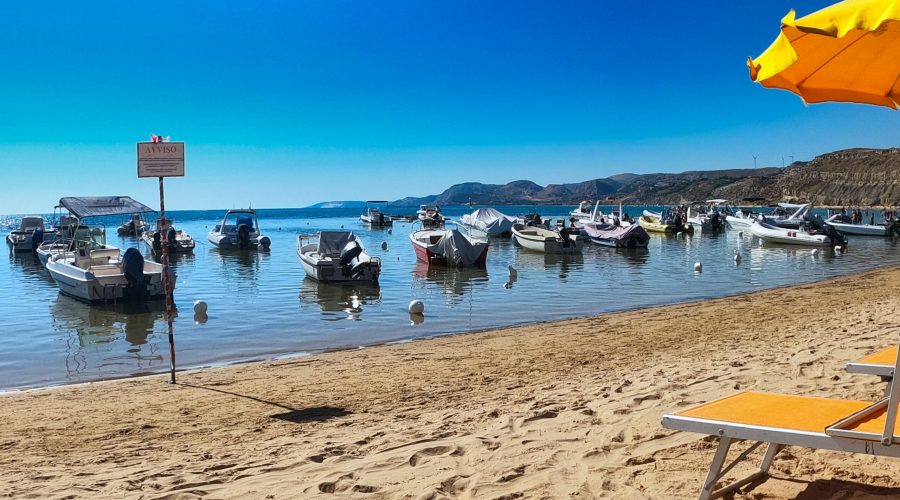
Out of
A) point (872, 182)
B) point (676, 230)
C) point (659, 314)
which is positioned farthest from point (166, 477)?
point (872, 182)

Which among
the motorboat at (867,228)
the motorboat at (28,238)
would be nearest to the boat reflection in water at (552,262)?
the motorboat at (867,228)

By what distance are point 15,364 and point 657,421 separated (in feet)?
37.3

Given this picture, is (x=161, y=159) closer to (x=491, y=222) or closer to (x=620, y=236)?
(x=620, y=236)

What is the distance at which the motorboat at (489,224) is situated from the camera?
52.2m

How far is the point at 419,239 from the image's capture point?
33469 millimetres

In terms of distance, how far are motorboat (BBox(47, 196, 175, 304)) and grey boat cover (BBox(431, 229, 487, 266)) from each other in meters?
12.5

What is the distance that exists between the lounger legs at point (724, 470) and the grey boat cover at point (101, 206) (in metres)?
19.4

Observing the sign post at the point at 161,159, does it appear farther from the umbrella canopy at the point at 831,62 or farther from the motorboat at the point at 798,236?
the motorboat at the point at 798,236

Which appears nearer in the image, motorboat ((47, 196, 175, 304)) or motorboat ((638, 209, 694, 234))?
motorboat ((47, 196, 175, 304))

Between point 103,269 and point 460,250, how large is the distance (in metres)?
14.3

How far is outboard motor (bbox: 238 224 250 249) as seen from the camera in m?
40.4

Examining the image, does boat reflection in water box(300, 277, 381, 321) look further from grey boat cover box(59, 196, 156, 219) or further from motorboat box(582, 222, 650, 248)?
motorboat box(582, 222, 650, 248)

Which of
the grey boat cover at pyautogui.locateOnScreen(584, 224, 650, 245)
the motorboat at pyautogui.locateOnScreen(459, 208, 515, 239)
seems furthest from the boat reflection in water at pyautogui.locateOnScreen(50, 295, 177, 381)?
the motorboat at pyautogui.locateOnScreen(459, 208, 515, 239)

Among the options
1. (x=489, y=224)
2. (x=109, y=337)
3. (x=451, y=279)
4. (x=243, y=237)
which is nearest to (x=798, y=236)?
(x=489, y=224)
